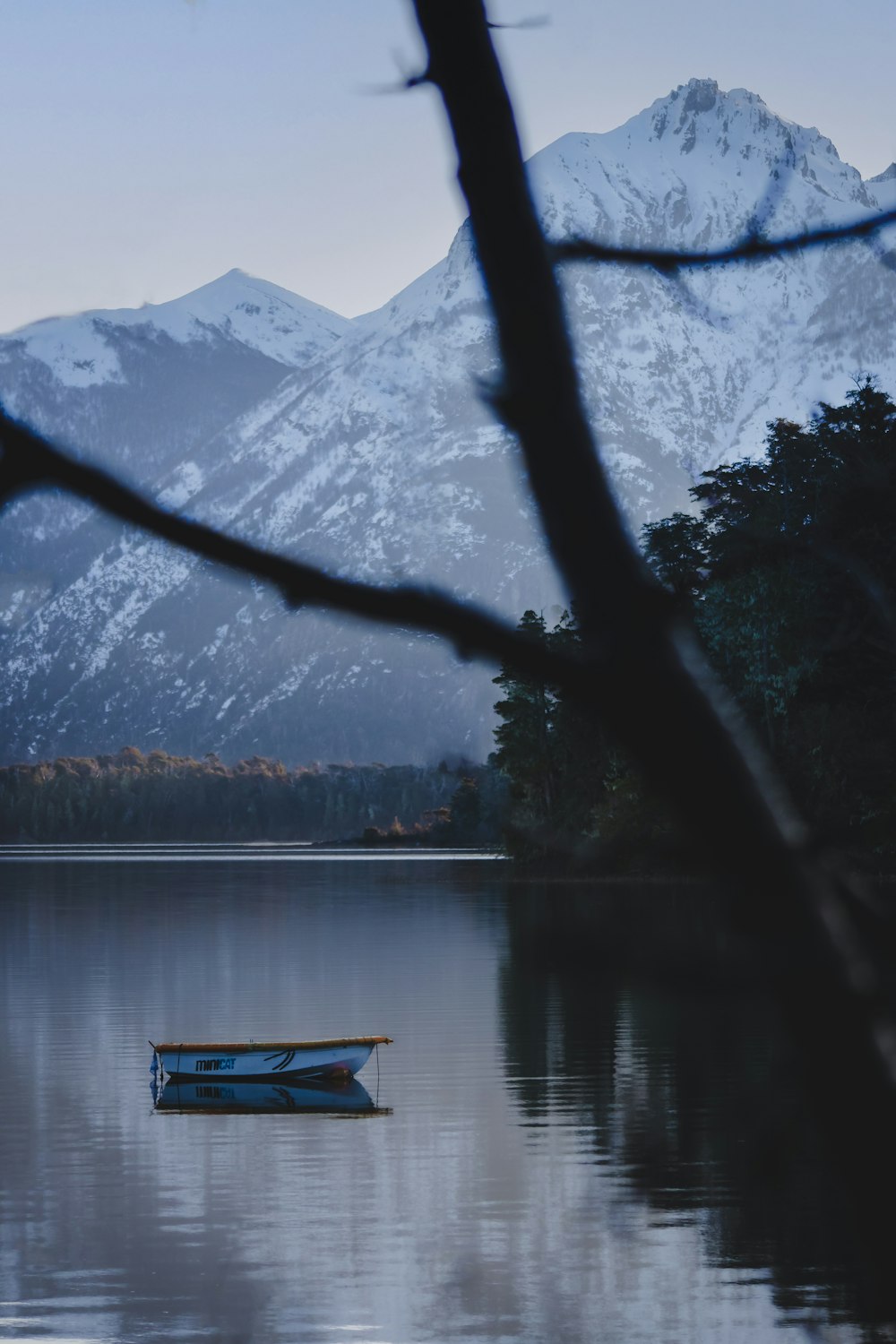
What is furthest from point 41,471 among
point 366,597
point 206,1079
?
point 206,1079

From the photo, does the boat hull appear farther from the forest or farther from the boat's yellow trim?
the forest

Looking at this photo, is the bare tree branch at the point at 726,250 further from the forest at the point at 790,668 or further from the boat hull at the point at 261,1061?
the forest at the point at 790,668

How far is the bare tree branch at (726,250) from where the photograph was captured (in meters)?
3.30

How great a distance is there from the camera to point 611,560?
101 inches

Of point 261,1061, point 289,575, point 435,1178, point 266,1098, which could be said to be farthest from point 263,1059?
point 289,575

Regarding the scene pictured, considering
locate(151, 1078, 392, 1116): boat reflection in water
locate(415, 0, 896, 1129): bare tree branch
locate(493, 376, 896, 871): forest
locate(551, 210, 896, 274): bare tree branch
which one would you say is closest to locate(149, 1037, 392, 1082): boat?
locate(151, 1078, 392, 1116): boat reflection in water

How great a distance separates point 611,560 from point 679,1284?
25.3 meters

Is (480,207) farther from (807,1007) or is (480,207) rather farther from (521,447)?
(807,1007)

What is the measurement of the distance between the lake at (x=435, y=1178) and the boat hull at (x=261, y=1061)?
0.70 metres

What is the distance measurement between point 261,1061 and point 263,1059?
0.09 metres

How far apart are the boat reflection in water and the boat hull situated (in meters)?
0.24

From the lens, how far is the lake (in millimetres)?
24859

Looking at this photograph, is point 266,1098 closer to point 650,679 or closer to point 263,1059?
point 263,1059

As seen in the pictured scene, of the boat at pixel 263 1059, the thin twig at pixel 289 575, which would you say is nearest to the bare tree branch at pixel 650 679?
the thin twig at pixel 289 575
